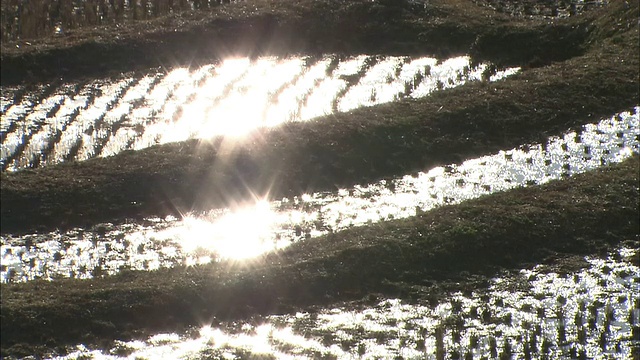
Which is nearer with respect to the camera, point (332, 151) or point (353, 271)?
point (353, 271)

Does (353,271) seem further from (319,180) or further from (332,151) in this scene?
(332,151)

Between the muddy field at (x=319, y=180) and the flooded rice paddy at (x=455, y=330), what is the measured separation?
3 centimetres

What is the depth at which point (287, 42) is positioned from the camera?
17.9 meters

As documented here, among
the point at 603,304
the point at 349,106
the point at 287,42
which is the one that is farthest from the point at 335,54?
the point at 603,304

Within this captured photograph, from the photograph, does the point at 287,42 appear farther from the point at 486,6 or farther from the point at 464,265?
the point at 464,265

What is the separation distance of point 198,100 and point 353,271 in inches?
230

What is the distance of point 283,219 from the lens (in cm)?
1173

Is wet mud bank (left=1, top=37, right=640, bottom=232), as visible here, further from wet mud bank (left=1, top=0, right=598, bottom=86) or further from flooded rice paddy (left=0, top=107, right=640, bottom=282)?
wet mud bank (left=1, top=0, right=598, bottom=86)

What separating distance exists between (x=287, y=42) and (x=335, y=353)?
9.89 meters

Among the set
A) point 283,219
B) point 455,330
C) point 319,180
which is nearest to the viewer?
point 455,330

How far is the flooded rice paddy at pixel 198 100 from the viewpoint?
13.7 metres

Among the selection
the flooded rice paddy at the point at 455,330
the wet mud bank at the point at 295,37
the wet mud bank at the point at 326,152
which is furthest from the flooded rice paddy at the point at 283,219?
the wet mud bank at the point at 295,37

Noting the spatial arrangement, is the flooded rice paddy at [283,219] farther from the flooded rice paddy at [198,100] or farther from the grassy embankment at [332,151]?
the flooded rice paddy at [198,100]

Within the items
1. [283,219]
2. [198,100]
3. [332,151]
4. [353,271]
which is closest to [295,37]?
[198,100]
